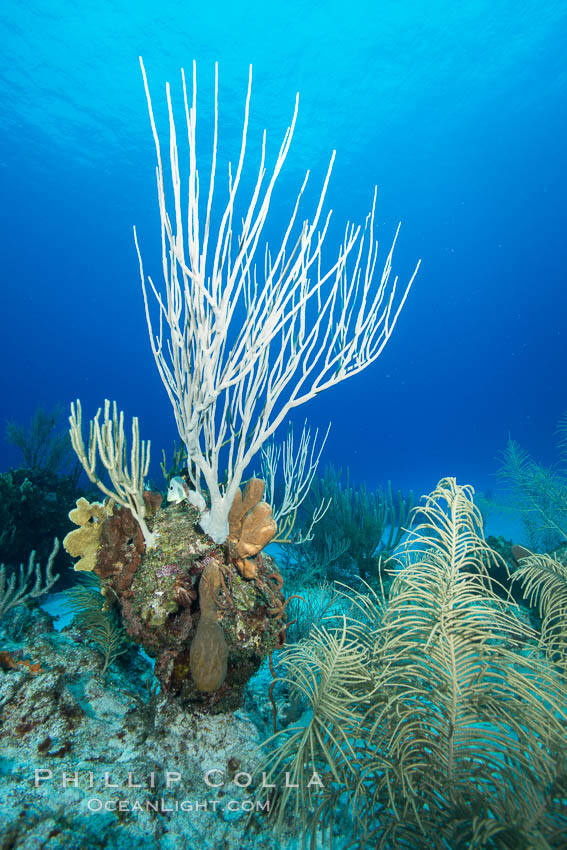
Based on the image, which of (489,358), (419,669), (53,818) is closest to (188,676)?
(53,818)

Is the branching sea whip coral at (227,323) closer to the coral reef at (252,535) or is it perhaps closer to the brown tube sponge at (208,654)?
the coral reef at (252,535)

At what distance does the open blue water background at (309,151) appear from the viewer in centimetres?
1870

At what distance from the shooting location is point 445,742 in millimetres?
1627

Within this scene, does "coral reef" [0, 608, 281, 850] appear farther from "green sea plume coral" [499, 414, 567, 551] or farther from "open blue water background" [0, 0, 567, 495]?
"open blue water background" [0, 0, 567, 495]

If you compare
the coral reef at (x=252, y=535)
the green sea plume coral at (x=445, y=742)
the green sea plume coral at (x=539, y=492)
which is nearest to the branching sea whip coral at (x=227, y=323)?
the coral reef at (x=252, y=535)

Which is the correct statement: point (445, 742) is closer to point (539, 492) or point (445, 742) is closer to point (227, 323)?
point (227, 323)

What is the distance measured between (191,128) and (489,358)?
90930 mm

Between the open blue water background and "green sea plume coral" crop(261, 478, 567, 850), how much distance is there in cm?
1797

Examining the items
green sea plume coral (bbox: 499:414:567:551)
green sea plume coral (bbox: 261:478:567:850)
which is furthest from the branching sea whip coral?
green sea plume coral (bbox: 499:414:567:551)

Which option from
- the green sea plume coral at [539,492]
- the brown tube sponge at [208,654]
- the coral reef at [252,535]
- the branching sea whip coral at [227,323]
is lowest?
the brown tube sponge at [208,654]

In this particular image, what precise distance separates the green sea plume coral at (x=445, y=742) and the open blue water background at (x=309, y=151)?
18.0m

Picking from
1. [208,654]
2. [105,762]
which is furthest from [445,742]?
[105,762]

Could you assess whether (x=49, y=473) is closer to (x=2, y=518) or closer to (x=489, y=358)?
(x=2, y=518)

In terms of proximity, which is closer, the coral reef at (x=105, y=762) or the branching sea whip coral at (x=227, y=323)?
the coral reef at (x=105, y=762)
